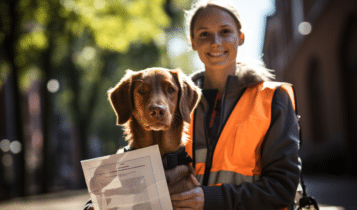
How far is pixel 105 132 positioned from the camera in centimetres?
2311

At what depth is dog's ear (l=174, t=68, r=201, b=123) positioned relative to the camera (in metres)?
2.56

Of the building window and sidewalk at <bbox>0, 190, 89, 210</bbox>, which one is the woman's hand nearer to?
sidewalk at <bbox>0, 190, 89, 210</bbox>

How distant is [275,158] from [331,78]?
10.5 metres

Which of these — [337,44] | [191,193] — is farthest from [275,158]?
[337,44]

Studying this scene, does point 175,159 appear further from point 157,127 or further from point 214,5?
point 214,5

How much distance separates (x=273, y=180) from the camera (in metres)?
2.30

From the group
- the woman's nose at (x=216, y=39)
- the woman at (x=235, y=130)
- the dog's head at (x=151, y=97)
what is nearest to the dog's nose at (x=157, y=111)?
the dog's head at (x=151, y=97)

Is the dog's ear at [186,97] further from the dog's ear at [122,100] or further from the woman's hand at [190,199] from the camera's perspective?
the woman's hand at [190,199]

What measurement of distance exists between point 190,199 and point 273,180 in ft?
1.92

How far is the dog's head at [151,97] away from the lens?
95.1 inches

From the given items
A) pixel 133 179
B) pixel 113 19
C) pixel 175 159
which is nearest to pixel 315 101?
pixel 113 19

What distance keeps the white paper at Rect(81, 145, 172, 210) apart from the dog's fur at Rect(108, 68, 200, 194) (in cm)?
27

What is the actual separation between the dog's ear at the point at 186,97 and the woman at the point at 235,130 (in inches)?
7.8

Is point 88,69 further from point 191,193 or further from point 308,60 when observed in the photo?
point 191,193
